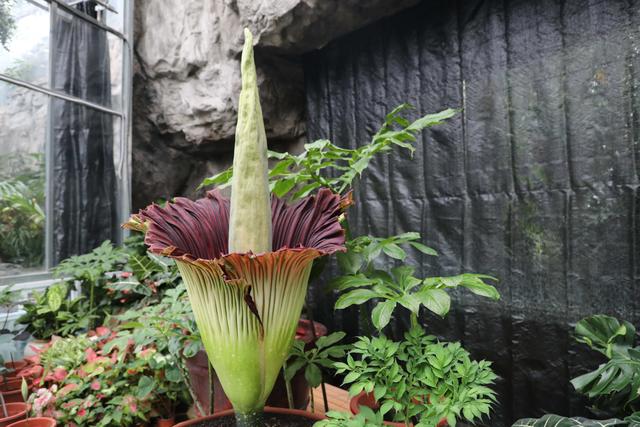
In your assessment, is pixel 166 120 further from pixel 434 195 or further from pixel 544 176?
pixel 544 176

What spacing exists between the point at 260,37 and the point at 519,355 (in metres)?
1.99

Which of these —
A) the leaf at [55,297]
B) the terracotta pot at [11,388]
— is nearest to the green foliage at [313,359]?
the terracotta pot at [11,388]

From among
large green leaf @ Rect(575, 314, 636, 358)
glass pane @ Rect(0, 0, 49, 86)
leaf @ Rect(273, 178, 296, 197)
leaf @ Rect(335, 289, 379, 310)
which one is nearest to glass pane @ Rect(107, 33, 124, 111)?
glass pane @ Rect(0, 0, 49, 86)

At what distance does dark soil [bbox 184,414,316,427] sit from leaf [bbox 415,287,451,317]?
0.37 metres

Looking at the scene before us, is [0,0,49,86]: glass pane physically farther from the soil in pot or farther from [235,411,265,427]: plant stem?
[235,411,265,427]: plant stem

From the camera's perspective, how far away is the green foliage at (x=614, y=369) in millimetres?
1196

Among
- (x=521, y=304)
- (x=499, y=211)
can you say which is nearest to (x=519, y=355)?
(x=521, y=304)

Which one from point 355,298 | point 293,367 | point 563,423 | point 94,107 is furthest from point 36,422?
point 94,107

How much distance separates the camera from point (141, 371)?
154cm

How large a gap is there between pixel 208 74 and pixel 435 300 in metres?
2.50

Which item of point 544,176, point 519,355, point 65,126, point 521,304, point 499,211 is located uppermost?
point 65,126

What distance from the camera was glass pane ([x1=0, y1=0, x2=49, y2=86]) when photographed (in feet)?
8.93

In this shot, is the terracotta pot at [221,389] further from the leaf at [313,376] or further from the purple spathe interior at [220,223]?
the purple spathe interior at [220,223]

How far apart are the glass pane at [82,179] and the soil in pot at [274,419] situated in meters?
2.36
